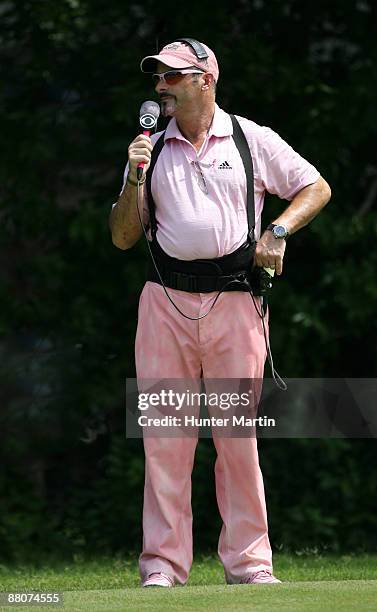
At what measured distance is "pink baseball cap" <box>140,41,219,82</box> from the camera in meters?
6.08

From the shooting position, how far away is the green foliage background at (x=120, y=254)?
9508 millimetres

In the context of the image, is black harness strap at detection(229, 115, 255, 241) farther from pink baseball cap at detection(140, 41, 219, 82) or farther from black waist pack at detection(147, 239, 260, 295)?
pink baseball cap at detection(140, 41, 219, 82)

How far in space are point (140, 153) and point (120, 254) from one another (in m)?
3.78

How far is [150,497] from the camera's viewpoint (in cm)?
617

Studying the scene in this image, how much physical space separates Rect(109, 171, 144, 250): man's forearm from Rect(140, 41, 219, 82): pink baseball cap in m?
0.47

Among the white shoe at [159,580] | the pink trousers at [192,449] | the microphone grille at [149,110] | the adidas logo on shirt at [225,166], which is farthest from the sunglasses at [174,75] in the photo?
the white shoe at [159,580]

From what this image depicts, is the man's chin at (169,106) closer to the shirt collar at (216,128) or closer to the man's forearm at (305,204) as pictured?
the shirt collar at (216,128)

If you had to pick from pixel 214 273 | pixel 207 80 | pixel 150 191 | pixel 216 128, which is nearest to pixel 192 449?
pixel 214 273

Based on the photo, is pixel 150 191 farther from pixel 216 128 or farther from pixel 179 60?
pixel 179 60

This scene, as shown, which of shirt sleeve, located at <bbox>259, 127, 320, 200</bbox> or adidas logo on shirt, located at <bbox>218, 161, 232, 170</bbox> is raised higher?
adidas logo on shirt, located at <bbox>218, 161, 232, 170</bbox>

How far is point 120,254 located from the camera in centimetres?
970

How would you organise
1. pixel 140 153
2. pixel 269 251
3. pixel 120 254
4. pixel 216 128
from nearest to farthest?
pixel 140 153
pixel 269 251
pixel 216 128
pixel 120 254

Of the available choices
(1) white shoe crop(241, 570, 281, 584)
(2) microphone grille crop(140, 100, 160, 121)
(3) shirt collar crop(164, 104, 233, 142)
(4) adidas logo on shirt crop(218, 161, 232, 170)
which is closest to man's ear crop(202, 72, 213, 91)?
(3) shirt collar crop(164, 104, 233, 142)

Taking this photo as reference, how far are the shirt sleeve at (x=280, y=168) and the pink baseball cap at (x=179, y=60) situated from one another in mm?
331
